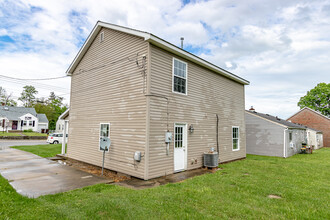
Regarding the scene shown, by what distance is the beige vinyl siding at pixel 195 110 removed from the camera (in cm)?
677

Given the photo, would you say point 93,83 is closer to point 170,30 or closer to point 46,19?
point 46,19

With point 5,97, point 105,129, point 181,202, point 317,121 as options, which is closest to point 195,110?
point 105,129

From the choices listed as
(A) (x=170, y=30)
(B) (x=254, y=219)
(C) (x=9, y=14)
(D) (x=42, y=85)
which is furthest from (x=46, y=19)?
(D) (x=42, y=85)

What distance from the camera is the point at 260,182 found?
617 centimetres

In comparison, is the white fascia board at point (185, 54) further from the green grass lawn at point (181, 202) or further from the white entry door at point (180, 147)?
the green grass lawn at point (181, 202)

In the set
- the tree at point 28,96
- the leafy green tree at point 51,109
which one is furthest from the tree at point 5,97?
the leafy green tree at point 51,109

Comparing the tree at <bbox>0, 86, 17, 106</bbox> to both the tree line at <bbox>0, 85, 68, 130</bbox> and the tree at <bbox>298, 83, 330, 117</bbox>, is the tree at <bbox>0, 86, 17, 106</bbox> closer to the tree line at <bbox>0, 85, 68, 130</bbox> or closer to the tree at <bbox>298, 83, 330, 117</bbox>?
the tree line at <bbox>0, 85, 68, 130</bbox>

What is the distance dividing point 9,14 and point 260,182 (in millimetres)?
14475

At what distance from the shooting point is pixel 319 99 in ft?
119

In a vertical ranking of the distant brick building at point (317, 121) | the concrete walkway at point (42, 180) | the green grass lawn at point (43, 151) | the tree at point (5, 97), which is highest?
the tree at point (5, 97)

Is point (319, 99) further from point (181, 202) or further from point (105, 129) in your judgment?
point (181, 202)

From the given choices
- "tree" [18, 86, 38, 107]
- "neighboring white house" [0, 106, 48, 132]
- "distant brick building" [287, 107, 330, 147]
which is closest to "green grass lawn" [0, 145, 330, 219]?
"distant brick building" [287, 107, 330, 147]

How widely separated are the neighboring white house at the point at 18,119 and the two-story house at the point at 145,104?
3495 cm

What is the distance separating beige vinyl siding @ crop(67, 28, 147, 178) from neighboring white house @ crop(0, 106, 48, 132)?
34.1 meters
